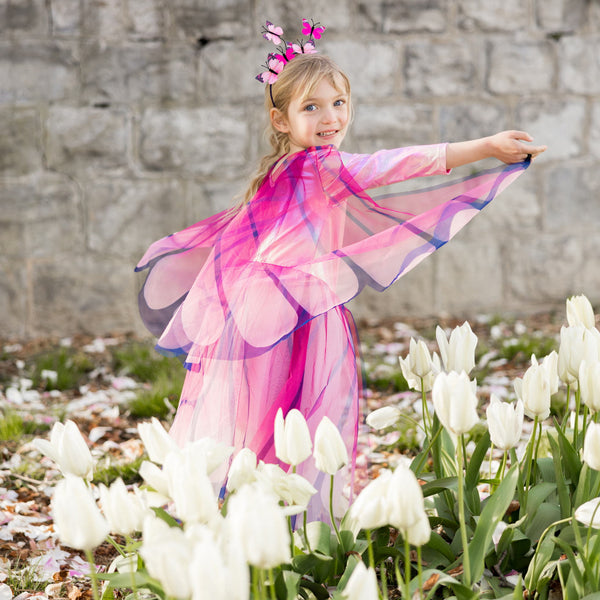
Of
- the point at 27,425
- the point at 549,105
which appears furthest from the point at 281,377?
the point at 549,105

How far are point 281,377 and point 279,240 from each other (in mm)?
322

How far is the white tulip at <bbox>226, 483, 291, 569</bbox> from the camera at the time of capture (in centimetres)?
82

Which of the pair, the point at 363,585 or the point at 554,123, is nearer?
the point at 363,585

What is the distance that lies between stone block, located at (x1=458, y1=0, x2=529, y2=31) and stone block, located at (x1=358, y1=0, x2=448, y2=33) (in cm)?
Answer: 11

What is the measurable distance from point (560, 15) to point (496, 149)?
3.16m

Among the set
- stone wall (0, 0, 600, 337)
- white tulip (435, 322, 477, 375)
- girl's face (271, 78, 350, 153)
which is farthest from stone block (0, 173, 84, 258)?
white tulip (435, 322, 477, 375)

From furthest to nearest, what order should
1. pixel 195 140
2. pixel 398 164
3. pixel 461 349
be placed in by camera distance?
pixel 195 140, pixel 398 164, pixel 461 349

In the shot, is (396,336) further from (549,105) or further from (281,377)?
(281,377)

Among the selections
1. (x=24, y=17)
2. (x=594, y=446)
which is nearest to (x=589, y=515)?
(x=594, y=446)

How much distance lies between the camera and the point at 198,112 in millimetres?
4180

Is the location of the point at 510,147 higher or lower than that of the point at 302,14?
lower

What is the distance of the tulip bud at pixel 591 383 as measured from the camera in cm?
122

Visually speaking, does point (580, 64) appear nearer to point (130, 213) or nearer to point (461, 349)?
point (130, 213)

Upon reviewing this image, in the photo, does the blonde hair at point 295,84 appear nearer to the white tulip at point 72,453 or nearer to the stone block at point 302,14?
the white tulip at point 72,453
